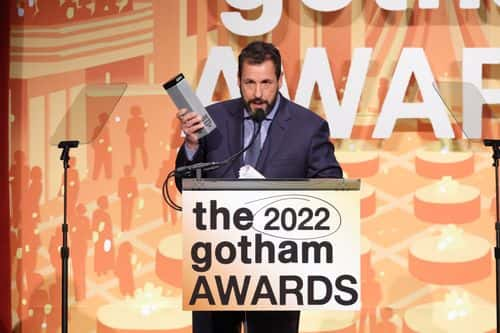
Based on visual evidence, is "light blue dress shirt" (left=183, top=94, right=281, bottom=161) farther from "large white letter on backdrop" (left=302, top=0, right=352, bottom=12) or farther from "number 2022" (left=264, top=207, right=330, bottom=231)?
"large white letter on backdrop" (left=302, top=0, right=352, bottom=12)

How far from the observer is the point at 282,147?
97.4 inches

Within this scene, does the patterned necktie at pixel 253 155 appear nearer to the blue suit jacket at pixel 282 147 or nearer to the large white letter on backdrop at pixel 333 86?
the blue suit jacket at pixel 282 147

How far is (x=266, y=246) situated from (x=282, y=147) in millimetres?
533

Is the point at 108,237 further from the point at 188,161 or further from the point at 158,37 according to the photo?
the point at 188,161

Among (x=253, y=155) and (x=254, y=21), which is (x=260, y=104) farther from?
(x=254, y=21)

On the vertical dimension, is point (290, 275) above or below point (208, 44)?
below

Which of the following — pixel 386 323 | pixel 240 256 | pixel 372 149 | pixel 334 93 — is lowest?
pixel 386 323

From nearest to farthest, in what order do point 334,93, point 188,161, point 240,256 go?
point 240,256 → point 188,161 → point 334,93

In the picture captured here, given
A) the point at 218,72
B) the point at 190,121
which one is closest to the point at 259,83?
the point at 190,121

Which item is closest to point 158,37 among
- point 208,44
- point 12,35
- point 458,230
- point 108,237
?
point 208,44

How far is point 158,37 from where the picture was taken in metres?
3.86

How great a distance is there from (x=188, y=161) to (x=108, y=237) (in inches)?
64.0

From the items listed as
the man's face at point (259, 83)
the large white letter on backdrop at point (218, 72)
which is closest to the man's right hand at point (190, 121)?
the man's face at point (259, 83)

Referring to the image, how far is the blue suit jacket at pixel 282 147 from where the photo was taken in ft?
8.06
